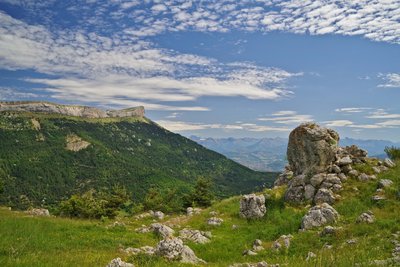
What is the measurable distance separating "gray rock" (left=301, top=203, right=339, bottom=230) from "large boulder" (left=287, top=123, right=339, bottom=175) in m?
8.85

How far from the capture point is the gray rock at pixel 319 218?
2280 centimetres

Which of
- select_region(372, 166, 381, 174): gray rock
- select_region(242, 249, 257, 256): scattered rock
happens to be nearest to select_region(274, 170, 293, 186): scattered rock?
select_region(372, 166, 381, 174): gray rock

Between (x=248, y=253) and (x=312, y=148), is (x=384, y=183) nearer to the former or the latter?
(x=312, y=148)

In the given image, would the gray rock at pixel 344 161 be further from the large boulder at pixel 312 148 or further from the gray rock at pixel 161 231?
the gray rock at pixel 161 231

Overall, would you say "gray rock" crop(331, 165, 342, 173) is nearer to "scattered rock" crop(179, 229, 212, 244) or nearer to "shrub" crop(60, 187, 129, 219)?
"scattered rock" crop(179, 229, 212, 244)

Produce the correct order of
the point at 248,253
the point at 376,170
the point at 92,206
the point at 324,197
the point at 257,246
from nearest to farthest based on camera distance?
the point at 248,253 < the point at 257,246 < the point at 324,197 < the point at 376,170 < the point at 92,206

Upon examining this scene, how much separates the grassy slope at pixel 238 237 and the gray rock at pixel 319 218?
0.69 m

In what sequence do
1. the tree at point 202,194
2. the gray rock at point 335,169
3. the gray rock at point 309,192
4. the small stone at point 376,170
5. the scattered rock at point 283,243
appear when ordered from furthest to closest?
the tree at point 202,194
the gray rock at point 335,169
the small stone at point 376,170
the gray rock at point 309,192
the scattered rock at point 283,243

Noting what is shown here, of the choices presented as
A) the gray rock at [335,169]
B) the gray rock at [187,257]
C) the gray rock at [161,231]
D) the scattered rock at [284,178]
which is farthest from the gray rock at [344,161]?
the gray rock at [187,257]

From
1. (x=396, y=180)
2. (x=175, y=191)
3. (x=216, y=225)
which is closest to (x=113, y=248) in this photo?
(x=216, y=225)

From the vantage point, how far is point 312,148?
32.9 meters

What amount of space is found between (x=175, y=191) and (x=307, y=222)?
1238 inches

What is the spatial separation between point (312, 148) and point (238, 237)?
43.7ft

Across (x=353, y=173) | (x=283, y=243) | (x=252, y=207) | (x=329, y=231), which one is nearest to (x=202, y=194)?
(x=252, y=207)
